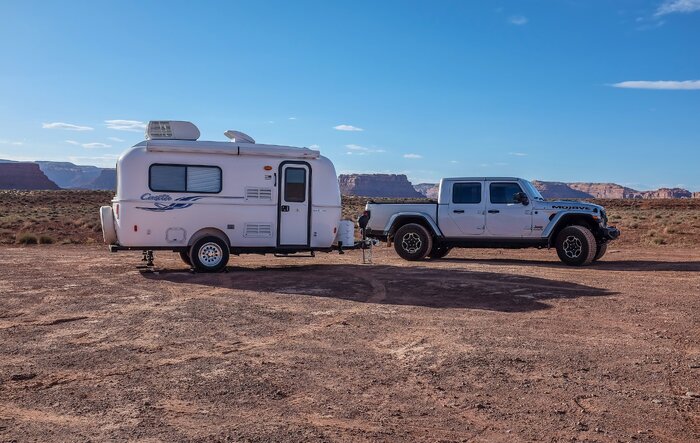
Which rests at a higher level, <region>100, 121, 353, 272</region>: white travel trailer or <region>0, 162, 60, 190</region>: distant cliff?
<region>0, 162, 60, 190</region>: distant cliff

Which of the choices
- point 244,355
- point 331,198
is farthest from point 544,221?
point 244,355

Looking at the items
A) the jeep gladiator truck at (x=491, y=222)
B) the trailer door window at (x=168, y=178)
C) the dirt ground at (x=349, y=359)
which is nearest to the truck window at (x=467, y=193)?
the jeep gladiator truck at (x=491, y=222)

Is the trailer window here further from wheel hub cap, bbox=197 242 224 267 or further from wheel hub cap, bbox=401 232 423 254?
wheel hub cap, bbox=401 232 423 254

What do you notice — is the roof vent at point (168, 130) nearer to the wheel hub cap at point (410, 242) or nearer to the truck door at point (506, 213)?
the wheel hub cap at point (410, 242)

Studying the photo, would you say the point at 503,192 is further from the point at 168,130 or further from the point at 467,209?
the point at 168,130

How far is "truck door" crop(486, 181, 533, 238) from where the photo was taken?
15852 mm

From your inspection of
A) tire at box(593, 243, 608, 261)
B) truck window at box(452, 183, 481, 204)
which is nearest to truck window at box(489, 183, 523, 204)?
truck window at box(452, 183, 481, 204)

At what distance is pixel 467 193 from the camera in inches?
647

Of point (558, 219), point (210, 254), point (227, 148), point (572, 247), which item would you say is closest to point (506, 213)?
point (558, 219)

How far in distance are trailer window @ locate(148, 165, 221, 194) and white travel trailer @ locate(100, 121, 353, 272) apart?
0.02m

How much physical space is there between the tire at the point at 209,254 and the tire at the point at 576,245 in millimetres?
7931

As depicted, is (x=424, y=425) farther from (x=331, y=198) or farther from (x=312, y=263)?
(x=312, y=263)

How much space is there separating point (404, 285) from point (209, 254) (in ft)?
13.9

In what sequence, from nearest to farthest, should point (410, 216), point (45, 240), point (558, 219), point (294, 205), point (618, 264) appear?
point (294, 205), point (558, 219), point (618, 264), point (410, 216), point (45, 240)
